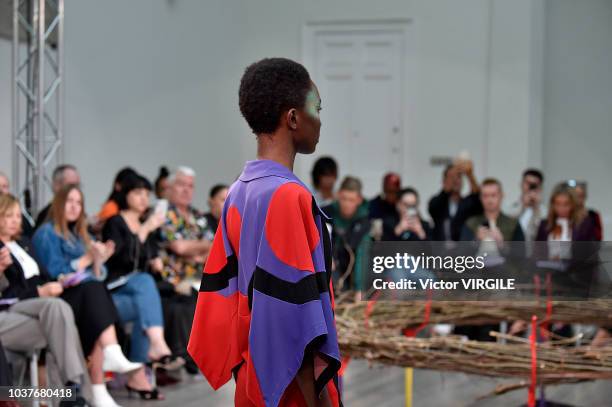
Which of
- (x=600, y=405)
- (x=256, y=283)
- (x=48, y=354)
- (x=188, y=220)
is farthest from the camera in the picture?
(x=188, y=220)

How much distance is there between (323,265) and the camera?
1.79m

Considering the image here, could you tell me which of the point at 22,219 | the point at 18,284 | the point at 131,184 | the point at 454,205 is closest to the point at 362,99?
the point at 454,205

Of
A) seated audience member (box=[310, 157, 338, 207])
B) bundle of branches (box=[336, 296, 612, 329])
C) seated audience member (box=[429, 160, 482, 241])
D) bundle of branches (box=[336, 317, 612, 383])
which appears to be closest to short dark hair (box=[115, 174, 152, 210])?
bundle of branches (box=[336, 296, 612, 329])

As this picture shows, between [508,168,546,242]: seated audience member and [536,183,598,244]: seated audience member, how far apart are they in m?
0.44

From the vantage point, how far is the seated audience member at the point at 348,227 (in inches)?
238

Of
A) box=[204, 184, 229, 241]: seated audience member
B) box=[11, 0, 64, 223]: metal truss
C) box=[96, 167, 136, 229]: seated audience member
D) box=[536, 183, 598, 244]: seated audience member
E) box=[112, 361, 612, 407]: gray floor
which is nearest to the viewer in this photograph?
box=[112, 361, 612, 407]: gray floor

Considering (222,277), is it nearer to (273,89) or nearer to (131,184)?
(273,89)

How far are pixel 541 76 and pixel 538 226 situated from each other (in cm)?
345

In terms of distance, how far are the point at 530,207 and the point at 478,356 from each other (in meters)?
3.61

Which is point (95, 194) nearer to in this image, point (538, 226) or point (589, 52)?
point (538, 226)

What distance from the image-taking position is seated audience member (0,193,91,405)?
172 inches

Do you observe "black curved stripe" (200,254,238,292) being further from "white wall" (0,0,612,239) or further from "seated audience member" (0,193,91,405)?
"white wall" (0,0,612,239)

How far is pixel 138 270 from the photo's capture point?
5418 mm

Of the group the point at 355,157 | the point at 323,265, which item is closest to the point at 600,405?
the point at 323,265
